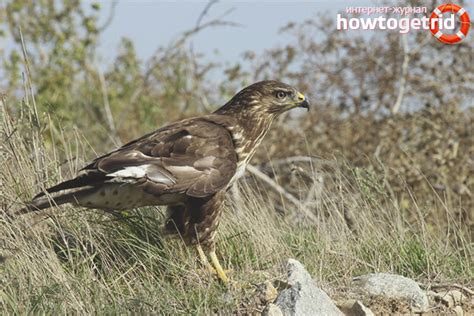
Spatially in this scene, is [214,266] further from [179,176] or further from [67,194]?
[67,194]

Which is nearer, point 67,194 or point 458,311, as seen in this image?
point 458,311

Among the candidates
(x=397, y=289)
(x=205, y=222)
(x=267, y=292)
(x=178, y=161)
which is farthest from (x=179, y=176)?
(x=397, y=289)

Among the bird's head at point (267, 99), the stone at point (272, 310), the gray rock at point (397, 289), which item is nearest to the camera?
the stone at point (272, 310)

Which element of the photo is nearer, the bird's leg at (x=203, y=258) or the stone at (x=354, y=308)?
the stone at (x=354, y=308)

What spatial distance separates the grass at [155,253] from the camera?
5.21 m

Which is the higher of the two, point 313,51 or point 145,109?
point 313,51

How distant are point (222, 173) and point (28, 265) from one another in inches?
52.1

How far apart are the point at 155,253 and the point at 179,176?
1.82 ft

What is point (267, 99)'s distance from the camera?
21.5ft

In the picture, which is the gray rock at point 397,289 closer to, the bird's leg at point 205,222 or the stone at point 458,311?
the stone at point 458,311

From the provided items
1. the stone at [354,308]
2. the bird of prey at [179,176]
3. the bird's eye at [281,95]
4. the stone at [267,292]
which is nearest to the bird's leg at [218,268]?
the bird of prey at [179,176]

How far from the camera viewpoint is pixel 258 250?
6.16m

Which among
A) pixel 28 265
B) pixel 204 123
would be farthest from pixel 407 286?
pixel 28 265

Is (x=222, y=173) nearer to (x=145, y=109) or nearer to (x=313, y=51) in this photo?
(x=313, y=51)
